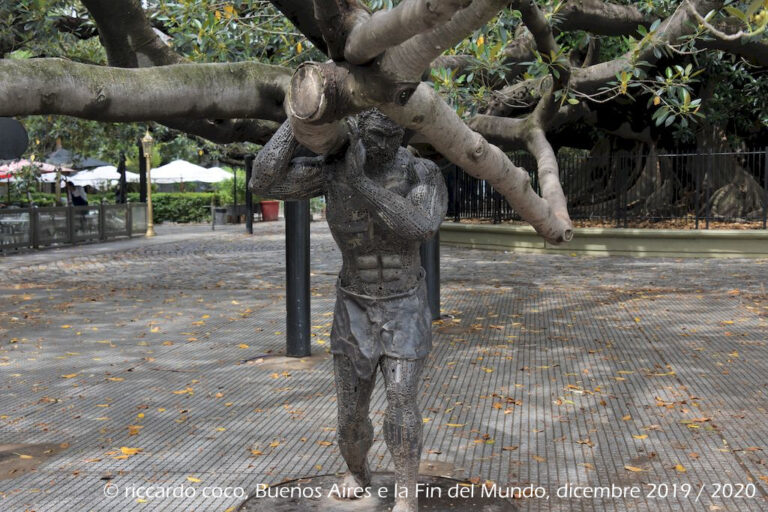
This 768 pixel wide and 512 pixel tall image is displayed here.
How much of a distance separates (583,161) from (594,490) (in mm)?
17801

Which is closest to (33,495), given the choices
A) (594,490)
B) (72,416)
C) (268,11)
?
(72,416)

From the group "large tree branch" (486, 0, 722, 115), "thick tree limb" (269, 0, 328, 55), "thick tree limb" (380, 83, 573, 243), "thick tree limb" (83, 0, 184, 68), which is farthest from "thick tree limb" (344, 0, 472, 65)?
"large tree branch" (486, 0, 722, 115)

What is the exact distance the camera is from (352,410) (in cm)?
Answer: 455

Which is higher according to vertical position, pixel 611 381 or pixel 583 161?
pixel 583 161

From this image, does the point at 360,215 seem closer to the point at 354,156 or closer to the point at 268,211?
the point at 354,156

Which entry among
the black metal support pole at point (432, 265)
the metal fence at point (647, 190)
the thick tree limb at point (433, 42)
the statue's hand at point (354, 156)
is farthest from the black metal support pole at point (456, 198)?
the thick tree limb at point (433, 42)

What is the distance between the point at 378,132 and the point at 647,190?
60.8 ft

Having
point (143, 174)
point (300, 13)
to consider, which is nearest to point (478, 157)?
point (300, 13)

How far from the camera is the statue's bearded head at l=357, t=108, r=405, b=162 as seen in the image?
4230mm

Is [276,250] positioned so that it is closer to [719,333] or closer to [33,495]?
[719,333]

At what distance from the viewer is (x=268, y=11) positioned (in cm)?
1103

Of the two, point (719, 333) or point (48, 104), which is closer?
point (48, 104)

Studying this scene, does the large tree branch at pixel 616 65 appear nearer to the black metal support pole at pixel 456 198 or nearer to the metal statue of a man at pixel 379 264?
the metal statue of a man at pixel 379 264

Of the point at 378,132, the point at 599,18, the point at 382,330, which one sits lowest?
the point at 382,330
